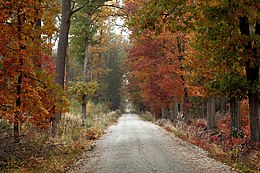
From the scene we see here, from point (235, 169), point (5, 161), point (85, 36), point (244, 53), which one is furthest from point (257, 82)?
point (85, 36)

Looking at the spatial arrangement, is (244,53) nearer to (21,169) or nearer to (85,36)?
(21,169)

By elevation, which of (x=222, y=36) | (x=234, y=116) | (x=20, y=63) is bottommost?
(x=234, y=116)

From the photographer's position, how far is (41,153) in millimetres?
8773

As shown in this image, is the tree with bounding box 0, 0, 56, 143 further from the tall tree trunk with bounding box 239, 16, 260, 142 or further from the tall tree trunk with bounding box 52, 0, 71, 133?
the tall tree trunk with bounding box 239, 16, 260, 142

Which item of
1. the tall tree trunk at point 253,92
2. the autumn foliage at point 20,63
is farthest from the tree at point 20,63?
the tall tree trunk at point 253,92

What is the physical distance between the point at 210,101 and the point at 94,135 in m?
7.72

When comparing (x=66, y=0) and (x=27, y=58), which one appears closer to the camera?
(x=27, y=58)

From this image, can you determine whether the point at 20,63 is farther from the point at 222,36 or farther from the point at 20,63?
the point at 222,36

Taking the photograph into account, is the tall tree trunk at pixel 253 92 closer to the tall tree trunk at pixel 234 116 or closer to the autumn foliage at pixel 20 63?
the tall tree trunk at pixel 234 116

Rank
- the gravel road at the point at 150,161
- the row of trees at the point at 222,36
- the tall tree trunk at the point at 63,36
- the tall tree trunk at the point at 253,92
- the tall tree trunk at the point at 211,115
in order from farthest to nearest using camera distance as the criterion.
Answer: the tall tree trunk at the point at 211,115
the tall tree trunk at the point at 63,36
the tall tree trunk at the point at 253,92
the row of trees at the point at 222,36
the gravel road at the point at 150,161

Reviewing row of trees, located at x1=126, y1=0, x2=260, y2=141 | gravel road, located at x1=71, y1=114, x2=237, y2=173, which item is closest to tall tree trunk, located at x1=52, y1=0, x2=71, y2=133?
row of trees, located at x1=126, y1=0, x2=260, y2=141

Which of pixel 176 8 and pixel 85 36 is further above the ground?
pixel 85 36

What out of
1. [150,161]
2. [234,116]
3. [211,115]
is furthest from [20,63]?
[211,115]

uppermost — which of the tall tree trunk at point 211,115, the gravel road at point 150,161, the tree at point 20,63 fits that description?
the tree at point 20,63
